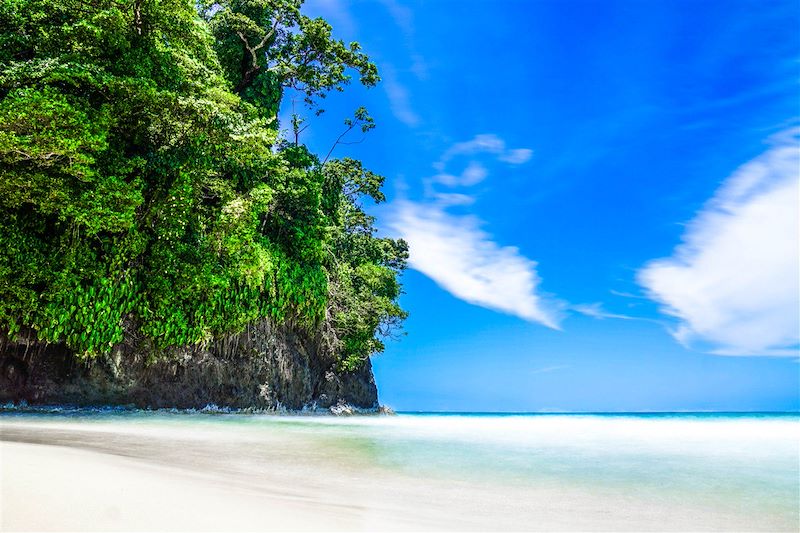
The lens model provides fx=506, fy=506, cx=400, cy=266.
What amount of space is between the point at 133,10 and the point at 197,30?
1731 millimetres

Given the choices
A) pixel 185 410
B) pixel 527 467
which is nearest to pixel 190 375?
pixel 185 410

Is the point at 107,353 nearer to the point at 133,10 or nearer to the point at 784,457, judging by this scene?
the point at 133,10

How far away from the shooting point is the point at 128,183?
11.8 meters

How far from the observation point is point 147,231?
40.5 ft

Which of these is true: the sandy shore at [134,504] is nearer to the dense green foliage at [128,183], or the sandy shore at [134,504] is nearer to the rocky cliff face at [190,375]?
the dense green foliage at [128,183]

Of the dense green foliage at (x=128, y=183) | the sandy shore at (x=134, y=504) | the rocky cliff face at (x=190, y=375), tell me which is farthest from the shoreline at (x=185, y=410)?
the sandy shore at (x=134, y=504)

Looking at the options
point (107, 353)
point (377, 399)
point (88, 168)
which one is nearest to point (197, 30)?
point (88, 168)

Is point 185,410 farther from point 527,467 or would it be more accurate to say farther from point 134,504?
point 134,504

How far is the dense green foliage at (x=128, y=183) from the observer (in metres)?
9.58

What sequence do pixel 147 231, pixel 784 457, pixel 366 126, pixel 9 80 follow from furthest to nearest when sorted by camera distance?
pixel 366 126 < pixel 147 231 < pixel 9 80 < pixel 784 457

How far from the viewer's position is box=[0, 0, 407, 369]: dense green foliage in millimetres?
9578

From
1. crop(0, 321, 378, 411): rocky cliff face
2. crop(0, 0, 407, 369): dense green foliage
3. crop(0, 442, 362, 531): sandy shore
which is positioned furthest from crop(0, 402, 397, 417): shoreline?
crop(0, 442, 362, 531): sandy shore

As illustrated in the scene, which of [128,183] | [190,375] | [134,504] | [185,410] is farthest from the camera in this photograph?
[190,375]

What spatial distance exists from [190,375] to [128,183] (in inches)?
272
